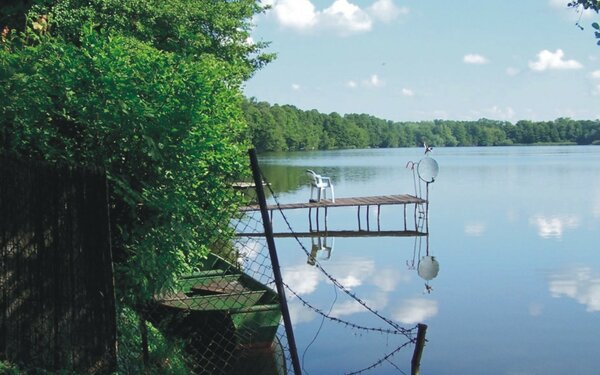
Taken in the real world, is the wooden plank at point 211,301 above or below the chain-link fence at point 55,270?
below

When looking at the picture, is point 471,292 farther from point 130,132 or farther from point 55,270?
point 55,270

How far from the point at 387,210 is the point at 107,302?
3200cm

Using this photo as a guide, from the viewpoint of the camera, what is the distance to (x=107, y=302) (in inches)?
248

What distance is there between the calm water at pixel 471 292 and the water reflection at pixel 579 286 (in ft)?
0.10

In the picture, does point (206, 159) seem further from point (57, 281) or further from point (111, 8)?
point (111, 8)

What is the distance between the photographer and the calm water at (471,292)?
1290 centimetres

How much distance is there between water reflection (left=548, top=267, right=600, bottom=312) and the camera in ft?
56.1

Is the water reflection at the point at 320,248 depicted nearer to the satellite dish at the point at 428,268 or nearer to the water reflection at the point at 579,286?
the satellite dish at the point at 428,268

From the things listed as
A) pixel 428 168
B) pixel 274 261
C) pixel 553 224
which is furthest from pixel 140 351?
pixel 553 224

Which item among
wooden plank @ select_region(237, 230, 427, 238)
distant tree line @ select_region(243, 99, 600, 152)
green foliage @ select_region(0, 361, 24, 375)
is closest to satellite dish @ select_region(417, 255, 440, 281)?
wooden plank @ select_region(237, 230, 427, 238)

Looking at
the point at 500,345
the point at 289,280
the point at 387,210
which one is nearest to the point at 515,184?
the point at 387,210

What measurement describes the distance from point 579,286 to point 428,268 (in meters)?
4.52

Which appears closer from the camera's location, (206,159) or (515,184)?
(206,159)

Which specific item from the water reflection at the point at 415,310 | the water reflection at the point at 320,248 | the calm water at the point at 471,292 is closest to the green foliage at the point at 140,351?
the calm water at the point at 471,292
